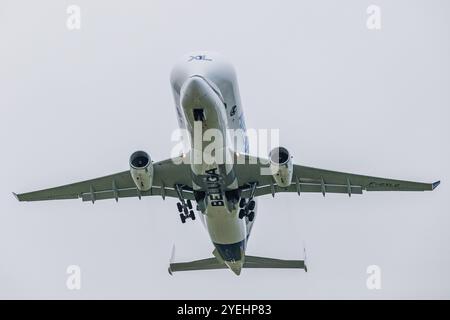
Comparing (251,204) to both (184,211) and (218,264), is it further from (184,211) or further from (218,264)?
(218,264)

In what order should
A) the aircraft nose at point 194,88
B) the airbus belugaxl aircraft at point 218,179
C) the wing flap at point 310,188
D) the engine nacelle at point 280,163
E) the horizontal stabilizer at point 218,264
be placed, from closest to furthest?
1. the aircraft nose at point 194,88
2. the airbus belugaxl aircraft at point 218,179
3. the engine nacelle at point 280,163
4. the wing flap at point 310,188
5. the horizontal stabilizer at point 218,264

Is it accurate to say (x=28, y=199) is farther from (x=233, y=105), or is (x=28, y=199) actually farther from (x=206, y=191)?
(x=233, y=105)

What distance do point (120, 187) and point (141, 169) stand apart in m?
5.06

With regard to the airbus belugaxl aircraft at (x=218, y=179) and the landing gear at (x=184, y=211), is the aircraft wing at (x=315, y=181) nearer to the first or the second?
the airbus belugaxl aircraft at (x=218, y=179)

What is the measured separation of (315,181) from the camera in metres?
36.5

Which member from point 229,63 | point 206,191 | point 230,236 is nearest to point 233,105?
point 229,63

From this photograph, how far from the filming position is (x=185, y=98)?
1170 inches

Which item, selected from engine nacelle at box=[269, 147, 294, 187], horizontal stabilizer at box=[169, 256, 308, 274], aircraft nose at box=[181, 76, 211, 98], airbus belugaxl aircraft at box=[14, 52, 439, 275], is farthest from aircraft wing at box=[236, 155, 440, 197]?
aircraft nose at box=[181, 76, 211, 98]

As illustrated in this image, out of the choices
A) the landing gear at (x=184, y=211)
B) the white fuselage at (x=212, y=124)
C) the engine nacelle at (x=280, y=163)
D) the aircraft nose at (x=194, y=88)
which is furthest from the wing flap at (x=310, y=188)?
the aircraft nose at (x=194, y=88)

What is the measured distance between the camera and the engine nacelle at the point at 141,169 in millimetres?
32688

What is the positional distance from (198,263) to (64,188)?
26.1ft

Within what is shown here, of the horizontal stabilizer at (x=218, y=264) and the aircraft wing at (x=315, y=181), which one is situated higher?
the aircraft wing at (x=315, y=181)

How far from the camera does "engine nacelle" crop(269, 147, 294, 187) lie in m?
32.3

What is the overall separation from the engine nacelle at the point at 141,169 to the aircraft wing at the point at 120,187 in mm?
2329
